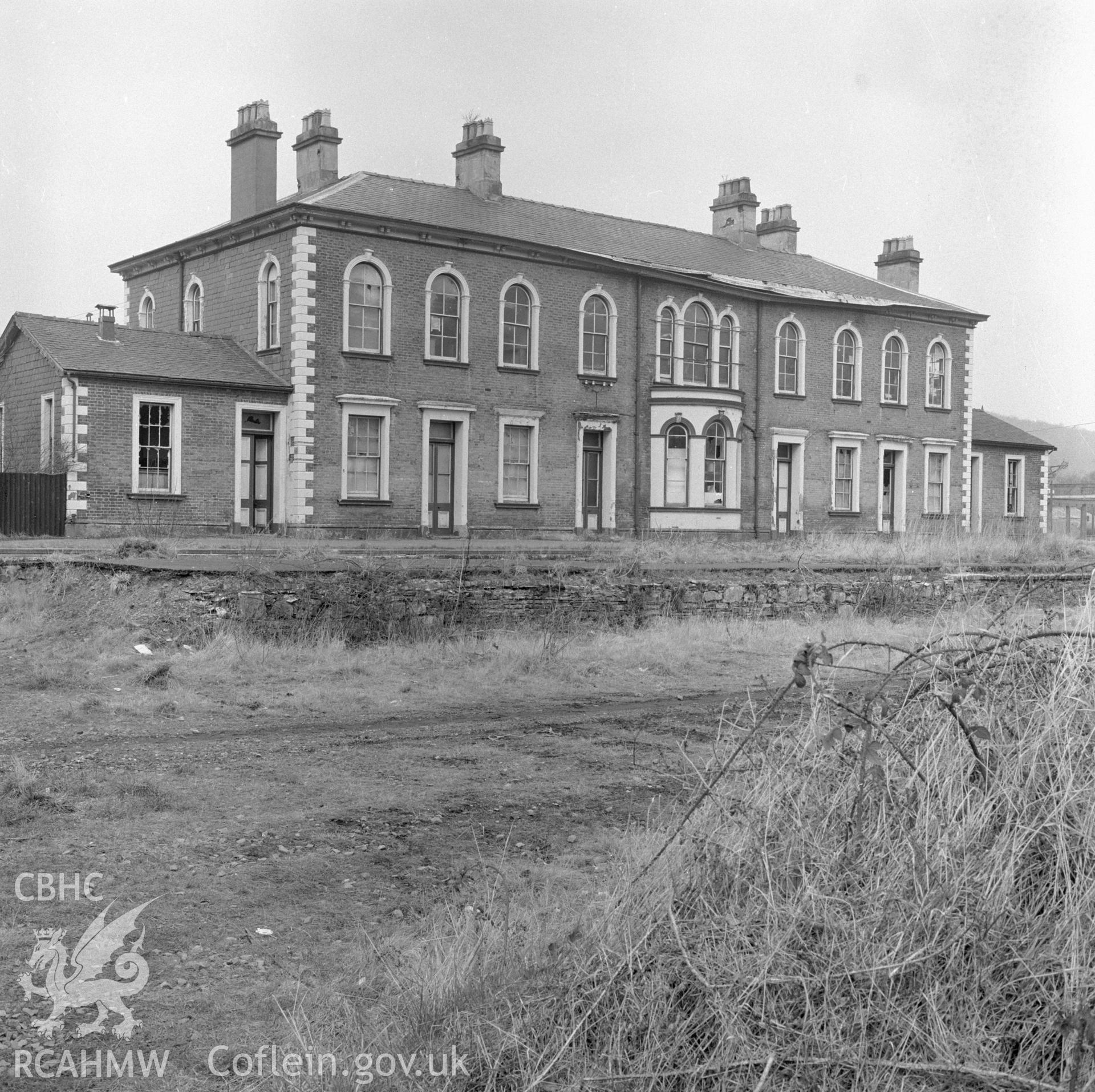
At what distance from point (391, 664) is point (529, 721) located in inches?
111

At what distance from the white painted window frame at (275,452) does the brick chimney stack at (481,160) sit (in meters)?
8.88

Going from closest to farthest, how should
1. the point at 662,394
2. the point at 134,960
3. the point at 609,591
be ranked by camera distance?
the point at 134,960 → the point at 609,591 → the point at 662,394

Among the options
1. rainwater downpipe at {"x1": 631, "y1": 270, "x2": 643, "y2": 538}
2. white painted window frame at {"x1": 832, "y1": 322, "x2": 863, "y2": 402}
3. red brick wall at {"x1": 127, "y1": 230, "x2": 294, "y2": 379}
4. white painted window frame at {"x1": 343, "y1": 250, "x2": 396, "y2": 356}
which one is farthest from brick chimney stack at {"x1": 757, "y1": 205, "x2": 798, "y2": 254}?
red brick wall at {"x1": 127, "y1": 230, "x2": 294, "y2": 379}

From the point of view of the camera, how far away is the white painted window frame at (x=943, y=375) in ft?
127

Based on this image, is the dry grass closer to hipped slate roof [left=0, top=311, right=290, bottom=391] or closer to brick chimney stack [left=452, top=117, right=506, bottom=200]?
hipped slate roof [left=0, top=311, right=290, bottom=391]

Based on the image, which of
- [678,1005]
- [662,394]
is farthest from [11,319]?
[678,1005]

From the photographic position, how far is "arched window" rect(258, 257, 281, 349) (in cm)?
2767

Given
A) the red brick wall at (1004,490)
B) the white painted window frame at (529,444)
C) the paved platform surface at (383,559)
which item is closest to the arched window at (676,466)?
the white painted window frame at (529,444)

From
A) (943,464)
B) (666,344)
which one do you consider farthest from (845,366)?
(666,344)

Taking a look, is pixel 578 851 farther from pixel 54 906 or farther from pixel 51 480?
pixel 51 480

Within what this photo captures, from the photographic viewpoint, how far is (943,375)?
39.1m

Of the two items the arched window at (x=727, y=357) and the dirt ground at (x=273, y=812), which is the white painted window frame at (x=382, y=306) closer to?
the arched window at (x=727, y=357)

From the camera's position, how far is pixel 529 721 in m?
9.95

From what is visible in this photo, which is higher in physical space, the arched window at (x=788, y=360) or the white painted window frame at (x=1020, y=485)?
the arched window at (x=788, y=360)
